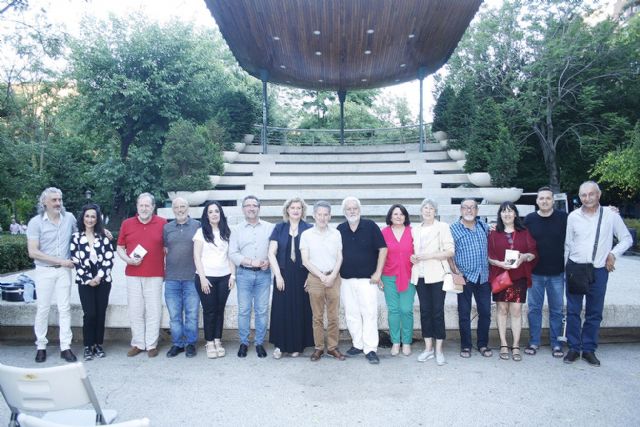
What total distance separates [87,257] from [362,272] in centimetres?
281

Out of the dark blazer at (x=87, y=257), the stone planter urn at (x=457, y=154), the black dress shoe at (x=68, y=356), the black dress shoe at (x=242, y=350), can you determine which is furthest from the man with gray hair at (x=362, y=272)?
the stone planter urn at (x=457, y=154)

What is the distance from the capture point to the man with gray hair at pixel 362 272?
4.48 meters

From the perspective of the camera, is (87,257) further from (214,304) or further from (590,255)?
(590,255)

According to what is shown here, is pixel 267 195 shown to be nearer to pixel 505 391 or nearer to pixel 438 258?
pixel 438 258

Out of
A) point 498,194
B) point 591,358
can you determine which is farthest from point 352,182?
point 591,358

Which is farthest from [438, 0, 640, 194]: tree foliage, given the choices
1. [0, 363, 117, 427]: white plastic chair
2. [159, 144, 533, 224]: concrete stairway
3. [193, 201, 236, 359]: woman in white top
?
[0, 363, 117, 427]: white plastic chair

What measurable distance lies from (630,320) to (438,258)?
2.32 meters

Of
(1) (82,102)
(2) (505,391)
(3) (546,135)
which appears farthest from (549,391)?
(3) (546,135)

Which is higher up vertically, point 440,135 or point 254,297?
point 440,135

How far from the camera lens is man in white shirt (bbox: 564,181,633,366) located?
4305 millimetres

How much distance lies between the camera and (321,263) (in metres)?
4.46

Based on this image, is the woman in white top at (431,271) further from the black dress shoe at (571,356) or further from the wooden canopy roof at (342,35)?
the wooden canopy roof at (342,35)

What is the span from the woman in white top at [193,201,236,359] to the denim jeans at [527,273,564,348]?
3.14 m

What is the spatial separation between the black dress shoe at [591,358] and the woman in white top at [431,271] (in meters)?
1.42
